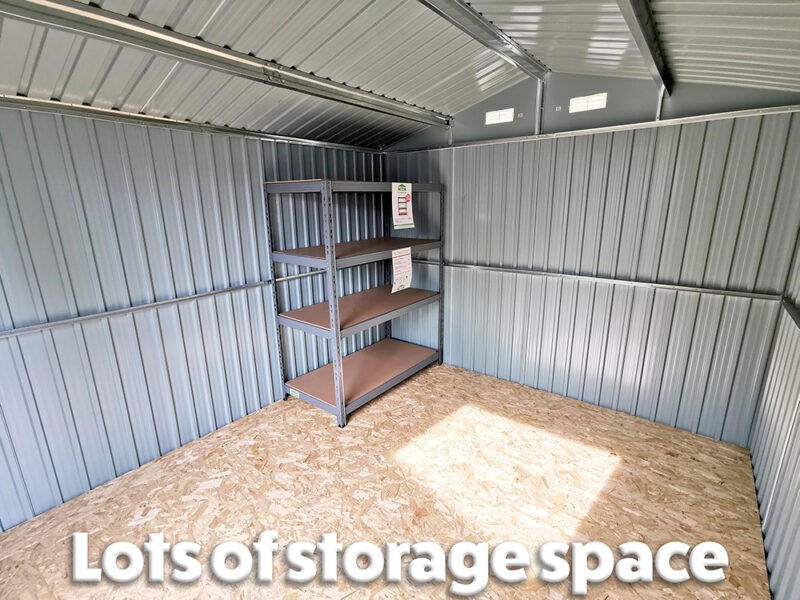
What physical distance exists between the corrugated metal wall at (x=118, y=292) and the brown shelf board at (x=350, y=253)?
0.37 metres

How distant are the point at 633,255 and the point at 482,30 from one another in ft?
7.29

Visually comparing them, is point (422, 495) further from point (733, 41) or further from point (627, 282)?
point (733, 41)

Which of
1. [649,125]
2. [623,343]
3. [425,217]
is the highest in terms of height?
[649,125]

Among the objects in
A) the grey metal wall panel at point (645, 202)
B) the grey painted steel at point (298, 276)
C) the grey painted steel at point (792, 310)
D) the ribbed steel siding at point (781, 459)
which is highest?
the grey metal wall panel at point (645, 202)

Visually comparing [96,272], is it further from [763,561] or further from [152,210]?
[763,561]

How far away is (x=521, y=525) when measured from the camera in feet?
7.87

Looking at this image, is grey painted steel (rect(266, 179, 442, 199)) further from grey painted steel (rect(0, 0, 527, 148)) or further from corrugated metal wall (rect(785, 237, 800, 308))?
corrugated metal wall (rect(785, 237, 800, 308))

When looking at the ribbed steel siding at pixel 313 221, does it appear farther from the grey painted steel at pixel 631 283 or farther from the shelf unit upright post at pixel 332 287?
the grey painted steel at pixel 631 283

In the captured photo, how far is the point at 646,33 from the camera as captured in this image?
199 cm

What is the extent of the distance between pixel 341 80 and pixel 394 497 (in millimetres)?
3056

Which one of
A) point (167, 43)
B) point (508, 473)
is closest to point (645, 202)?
point (508, 473)

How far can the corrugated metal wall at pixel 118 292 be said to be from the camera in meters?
2.33

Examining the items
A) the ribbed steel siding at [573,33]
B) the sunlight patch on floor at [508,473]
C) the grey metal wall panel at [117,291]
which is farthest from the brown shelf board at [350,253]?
the ribbed steel siding at [573,33]

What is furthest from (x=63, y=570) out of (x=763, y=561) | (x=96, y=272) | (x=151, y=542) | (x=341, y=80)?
(x=763, y=561)
